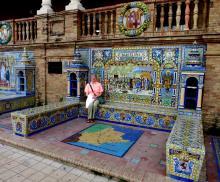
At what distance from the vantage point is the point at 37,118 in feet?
18.1

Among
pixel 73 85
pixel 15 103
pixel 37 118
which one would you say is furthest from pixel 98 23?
pixel 15 103

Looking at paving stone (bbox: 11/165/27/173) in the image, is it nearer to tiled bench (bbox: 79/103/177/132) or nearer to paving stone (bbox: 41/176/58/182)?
paving stone (bbox: 41/176/58/182)

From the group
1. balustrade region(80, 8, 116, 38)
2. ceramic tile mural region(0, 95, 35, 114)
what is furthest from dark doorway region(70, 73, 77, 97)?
ceramic tile mural region(0, 95, 35, 114)

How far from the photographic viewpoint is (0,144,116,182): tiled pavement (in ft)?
11.5

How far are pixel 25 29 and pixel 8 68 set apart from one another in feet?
7.92

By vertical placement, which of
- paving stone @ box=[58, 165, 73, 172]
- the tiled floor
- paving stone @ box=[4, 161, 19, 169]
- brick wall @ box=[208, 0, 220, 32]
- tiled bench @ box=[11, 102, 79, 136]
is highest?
brick wall @ box=[208, 0, 220, 32]

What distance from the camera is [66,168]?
154 inches

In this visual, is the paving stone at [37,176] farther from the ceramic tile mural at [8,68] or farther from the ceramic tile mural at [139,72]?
the ceramic tile mural at [8,68]

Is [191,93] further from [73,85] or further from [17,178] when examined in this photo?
[17,178]

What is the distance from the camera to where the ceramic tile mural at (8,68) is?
9.81 meters

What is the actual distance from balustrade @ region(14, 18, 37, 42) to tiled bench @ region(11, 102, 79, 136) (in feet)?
16.1

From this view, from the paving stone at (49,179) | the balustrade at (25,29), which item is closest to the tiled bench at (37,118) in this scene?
the paving stone at (49,179)

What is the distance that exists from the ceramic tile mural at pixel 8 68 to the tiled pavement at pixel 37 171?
6.54 metres

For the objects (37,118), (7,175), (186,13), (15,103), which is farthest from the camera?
(15,103)
